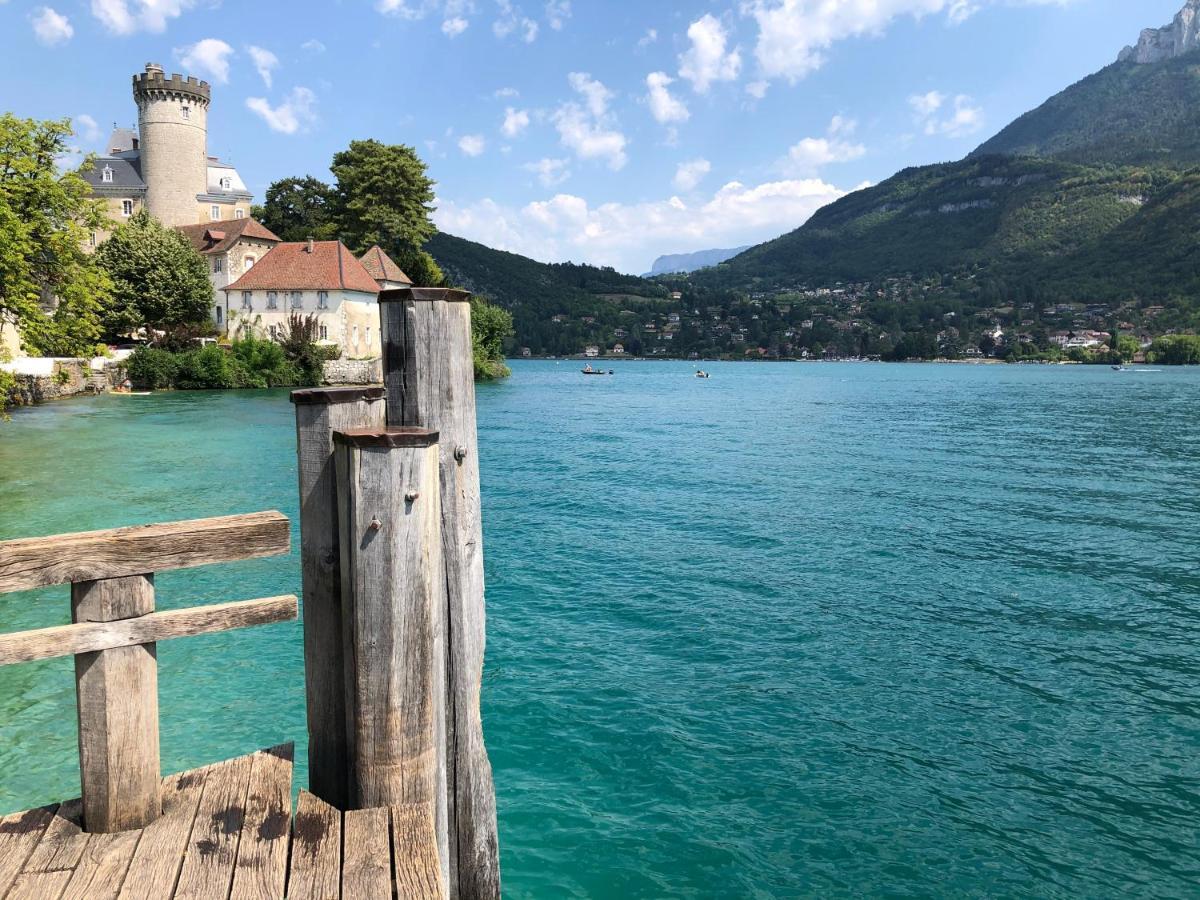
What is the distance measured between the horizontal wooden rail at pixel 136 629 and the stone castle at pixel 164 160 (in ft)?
271

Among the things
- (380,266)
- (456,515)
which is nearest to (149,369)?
(380,266)

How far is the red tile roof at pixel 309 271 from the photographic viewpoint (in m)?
57.9

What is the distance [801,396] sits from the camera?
2675 inches

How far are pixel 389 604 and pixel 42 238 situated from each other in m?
17.4

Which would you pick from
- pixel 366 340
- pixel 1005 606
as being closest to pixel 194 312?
pixel 366 340

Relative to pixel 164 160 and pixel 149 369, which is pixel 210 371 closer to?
pixel 149 369

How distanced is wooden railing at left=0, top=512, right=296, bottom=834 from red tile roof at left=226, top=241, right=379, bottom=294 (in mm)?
57732

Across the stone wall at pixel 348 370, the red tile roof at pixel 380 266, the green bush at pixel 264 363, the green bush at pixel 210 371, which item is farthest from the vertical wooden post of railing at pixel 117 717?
the red tile roof at pixel 380 266

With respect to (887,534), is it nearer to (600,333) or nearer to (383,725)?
(383,725)

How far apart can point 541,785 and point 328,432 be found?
5.27 metres

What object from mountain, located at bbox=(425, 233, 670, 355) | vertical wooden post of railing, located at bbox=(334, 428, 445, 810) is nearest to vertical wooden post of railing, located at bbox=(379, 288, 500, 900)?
vertical wooden post of railing, located at bbox=(334, 428, 445, 810)

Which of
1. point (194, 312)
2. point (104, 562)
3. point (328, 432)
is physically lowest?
point (104, 562)

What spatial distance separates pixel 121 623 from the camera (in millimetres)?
2975

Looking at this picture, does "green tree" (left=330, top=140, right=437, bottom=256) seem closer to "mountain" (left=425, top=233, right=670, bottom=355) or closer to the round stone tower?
the round stone tower
